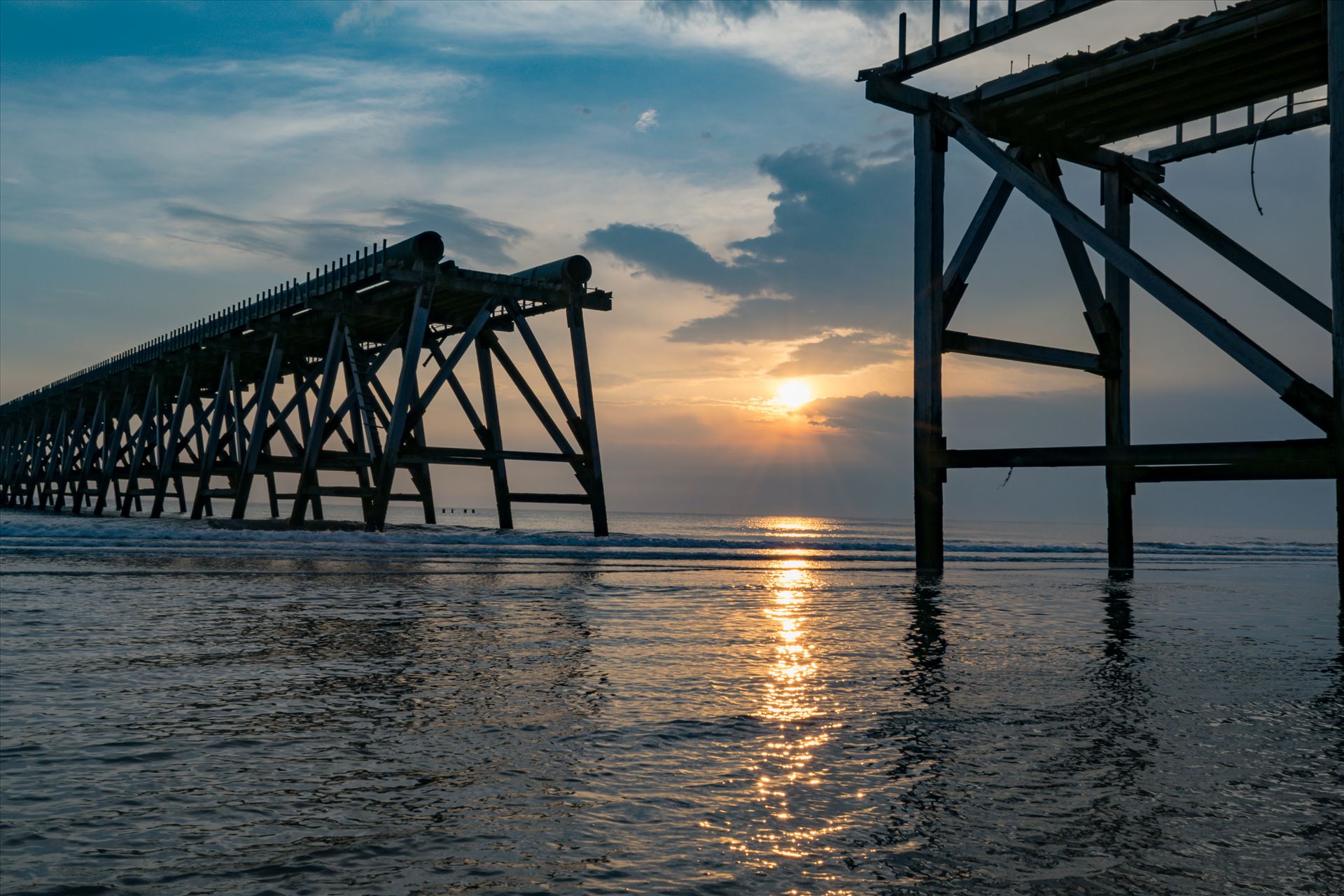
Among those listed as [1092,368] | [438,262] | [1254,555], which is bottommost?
[1254,555]

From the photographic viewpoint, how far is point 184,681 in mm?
4574

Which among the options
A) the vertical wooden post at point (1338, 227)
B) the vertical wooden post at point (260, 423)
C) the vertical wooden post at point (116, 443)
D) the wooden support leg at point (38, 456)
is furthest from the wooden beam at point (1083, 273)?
the wooden support leg at point (38, 456)

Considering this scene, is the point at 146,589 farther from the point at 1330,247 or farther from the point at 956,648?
the point at 1330,247

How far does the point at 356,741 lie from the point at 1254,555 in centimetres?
2692

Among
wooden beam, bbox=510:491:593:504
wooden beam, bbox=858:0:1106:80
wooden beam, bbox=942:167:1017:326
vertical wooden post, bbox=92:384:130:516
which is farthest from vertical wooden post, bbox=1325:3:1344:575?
vertical wooden post, bbox=92:384:130:516

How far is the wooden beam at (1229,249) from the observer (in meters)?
9.42

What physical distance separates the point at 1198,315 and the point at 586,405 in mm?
16354

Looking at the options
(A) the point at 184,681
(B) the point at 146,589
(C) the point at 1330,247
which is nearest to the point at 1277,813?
(A) the point at 184,681

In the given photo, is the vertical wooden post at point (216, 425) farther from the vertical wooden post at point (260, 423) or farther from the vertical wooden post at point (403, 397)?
the vertical wooden post at point (403, 397)

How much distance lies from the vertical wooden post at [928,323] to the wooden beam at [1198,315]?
171 centimetres

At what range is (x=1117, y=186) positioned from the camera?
1298cm

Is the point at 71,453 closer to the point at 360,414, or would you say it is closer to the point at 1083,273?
the point at 360,414

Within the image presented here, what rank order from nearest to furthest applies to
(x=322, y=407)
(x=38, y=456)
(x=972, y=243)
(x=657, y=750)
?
(x=657, y=750)
(x=972, y=243)
(x=322, y=407)
(x=38, y=456)

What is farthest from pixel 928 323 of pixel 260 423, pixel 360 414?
pixel 260 423
